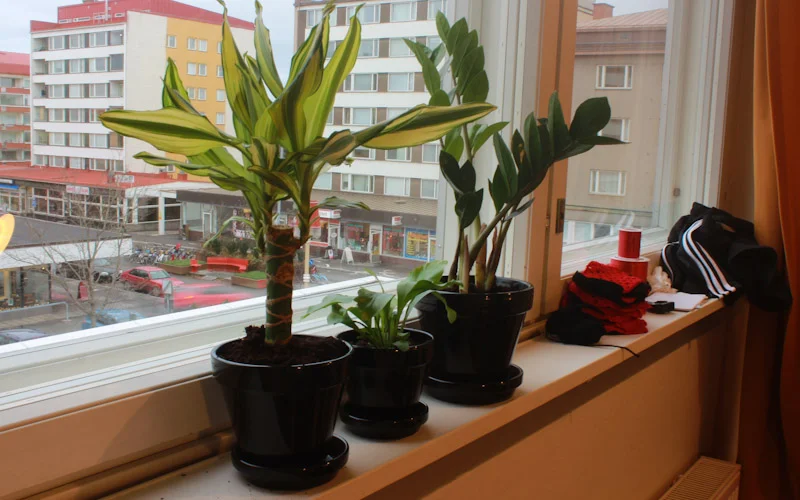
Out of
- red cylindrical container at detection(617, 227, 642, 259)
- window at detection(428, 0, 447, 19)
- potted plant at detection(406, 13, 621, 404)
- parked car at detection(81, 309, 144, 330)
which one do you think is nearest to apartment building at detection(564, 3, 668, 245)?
red cylindrical container at detection(617, 227, 642, 259)

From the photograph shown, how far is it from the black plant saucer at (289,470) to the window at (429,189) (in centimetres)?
65

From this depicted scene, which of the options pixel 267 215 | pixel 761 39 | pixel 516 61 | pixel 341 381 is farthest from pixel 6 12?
pixel 761 39

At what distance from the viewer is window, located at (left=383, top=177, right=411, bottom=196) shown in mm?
1268

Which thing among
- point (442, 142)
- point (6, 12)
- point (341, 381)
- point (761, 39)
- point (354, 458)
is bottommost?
point (354, 458)

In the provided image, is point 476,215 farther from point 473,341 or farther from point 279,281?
point 279,281

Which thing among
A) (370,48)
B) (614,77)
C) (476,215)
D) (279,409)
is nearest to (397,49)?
(370,48)

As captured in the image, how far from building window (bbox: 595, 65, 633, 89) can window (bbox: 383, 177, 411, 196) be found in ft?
2.99

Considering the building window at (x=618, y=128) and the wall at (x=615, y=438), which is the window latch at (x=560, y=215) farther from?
the building window at (x=618, y=128)

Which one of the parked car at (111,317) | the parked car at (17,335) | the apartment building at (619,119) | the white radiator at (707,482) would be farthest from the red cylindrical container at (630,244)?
the parked car at (17,335)

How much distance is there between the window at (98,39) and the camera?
870mm

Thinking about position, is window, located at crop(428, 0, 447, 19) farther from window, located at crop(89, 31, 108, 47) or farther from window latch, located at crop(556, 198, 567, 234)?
window, located at crop(89, 31, 108, 47)

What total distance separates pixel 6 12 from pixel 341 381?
0.55m

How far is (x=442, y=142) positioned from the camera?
1118mm

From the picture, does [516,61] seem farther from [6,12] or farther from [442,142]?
[6,12]
